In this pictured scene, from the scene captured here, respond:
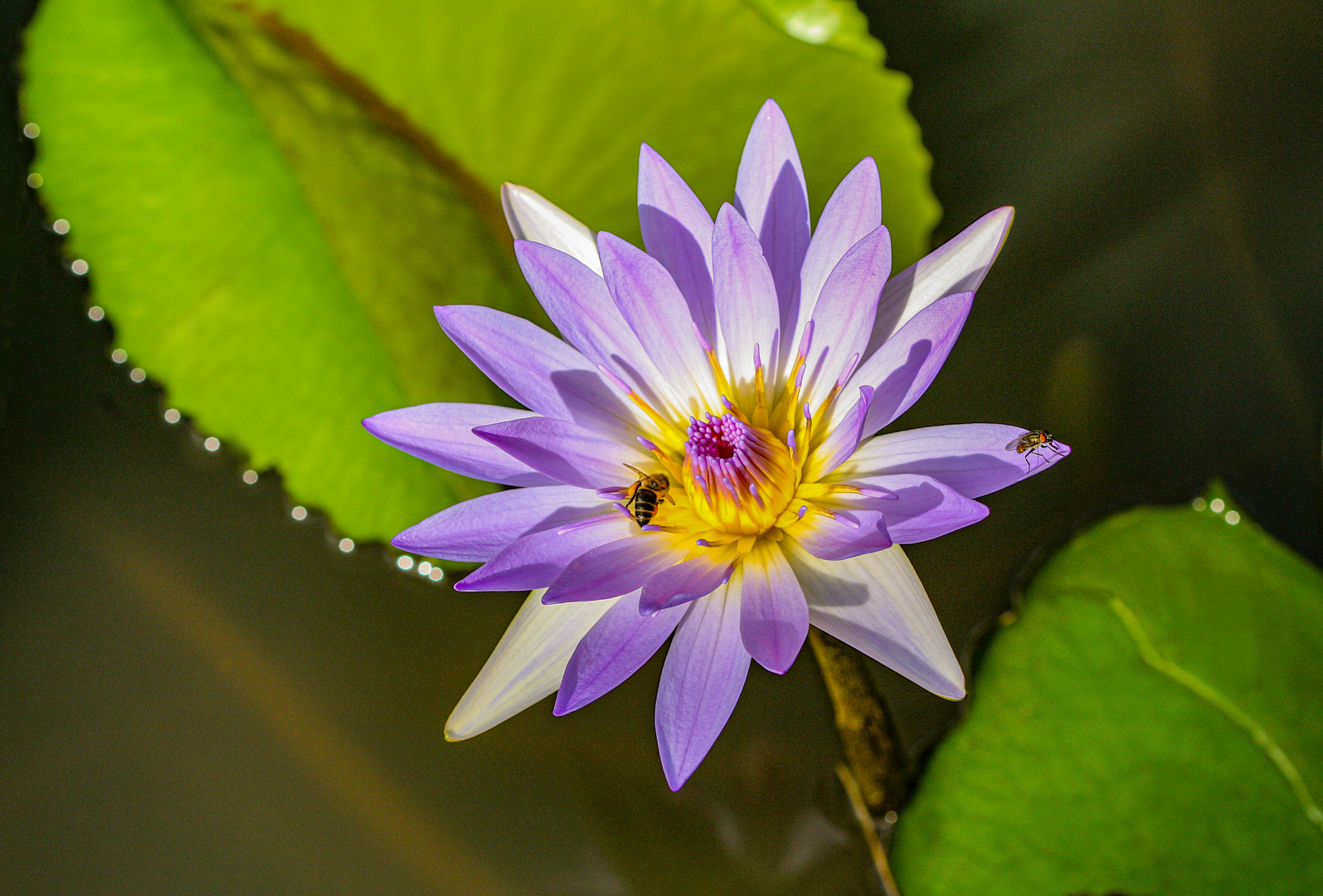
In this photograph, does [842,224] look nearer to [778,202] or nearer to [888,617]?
[778,202]

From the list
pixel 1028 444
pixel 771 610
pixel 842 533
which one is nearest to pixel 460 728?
pixel 771 610

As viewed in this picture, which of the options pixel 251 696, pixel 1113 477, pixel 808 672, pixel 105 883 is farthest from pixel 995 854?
pixel 105 883

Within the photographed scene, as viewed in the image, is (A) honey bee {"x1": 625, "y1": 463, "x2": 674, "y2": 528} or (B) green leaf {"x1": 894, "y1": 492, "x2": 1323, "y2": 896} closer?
(A) honey bee {"x1": 625, "y1": 463, "x2": 674, "y2": 528}

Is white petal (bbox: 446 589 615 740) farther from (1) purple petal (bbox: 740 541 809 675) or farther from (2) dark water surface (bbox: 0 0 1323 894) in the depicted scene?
(2) dark water surface (bbox: 0 0 1323 894)

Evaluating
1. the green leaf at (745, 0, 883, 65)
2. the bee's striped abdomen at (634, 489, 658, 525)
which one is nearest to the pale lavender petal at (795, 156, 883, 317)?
the bee's striped abdomen at (634, 489, 658, 525)

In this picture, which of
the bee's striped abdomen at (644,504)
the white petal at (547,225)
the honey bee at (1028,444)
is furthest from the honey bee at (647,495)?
the honey bee at (1028,444)

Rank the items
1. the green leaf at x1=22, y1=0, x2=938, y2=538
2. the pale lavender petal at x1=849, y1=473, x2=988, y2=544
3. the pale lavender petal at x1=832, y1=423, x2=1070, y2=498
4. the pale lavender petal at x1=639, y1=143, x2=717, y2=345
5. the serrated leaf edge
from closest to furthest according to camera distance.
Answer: the pale lavender petal at x1=849, y1=473, x2=988, y2=544 < the pale lavender petal at x1=832, y1=423, x2=1070, y2=498 < the pale lavender petal at x1=639, y1=143, x2=717, y2=345 < the serrated leaf edge < the green leaf at x1=22, y1=0, x2=938, y2=538
